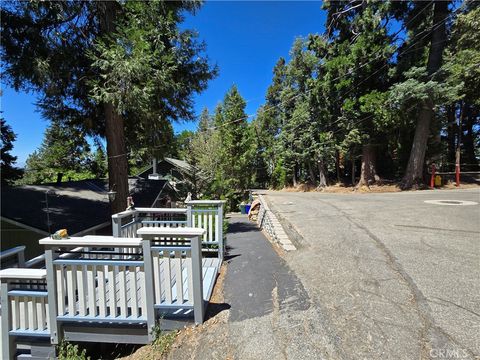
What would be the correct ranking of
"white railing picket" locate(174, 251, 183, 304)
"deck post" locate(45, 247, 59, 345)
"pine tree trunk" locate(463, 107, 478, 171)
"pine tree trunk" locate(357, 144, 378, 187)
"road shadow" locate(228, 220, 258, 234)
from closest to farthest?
"deck post" locate(45, 247, 59, 345) < "white railing picket" locate(174, 251, 183, 304) < "road shadow" locate(228, 220, 258, 234) < "pine tree trunk" locate(357, 144, 378, 187) < "pine tree trunk" locate(463, 107, 478, 171)

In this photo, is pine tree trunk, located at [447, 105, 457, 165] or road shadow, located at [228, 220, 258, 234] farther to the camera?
pine tree trunk, located at [447, 105, 457, 165]

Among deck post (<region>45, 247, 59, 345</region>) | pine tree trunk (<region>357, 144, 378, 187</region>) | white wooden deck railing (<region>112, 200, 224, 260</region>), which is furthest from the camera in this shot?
pine tree trunk (<region>357, 144, 378, 187</region>)

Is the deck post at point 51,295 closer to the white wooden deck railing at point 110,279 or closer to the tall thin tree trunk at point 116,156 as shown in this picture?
the white wooden deck railing at point 110,279

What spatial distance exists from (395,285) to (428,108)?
51.3ft

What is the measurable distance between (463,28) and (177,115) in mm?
16998

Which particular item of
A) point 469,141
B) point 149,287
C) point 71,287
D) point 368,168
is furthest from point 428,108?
point 71,287

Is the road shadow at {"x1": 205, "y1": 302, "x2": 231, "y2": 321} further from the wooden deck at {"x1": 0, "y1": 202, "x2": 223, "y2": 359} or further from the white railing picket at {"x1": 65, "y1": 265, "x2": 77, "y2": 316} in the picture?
the white railing picket at {"x1": 65, "y1": 265, "x2": 77, "y2": 316}

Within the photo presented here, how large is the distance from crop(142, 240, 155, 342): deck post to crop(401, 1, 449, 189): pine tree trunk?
17625mm

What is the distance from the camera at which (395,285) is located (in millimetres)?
3775

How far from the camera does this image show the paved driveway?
2.61 meters

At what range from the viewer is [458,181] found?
54.7 feet

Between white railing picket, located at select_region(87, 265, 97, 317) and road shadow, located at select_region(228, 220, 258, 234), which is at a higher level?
white railing picket, located at select_region(87, 265, 97, 317)

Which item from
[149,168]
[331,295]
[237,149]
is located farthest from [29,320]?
[149,168]

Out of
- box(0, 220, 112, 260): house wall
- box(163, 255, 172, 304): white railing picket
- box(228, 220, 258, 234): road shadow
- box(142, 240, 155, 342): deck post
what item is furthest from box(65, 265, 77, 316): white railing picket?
box(228, 220, 258, 234): road shadow
